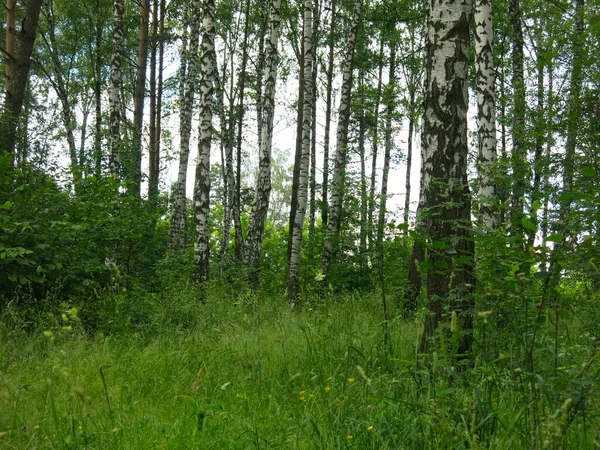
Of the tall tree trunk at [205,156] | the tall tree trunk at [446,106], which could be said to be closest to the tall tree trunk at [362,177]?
the tall tree trunk at [205,156]

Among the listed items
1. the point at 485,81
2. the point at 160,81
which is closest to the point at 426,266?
the point at 485,81

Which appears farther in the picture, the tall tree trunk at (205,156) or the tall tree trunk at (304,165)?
the tall tree trunk at (304,165)

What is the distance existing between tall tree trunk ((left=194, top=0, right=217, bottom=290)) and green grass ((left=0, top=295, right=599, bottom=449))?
3.70 m

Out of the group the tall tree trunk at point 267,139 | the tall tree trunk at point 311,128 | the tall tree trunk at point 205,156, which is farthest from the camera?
the tall tree trunk at point 311,128

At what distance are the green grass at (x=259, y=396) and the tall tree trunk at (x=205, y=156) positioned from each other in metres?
3.70

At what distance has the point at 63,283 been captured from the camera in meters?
7.27

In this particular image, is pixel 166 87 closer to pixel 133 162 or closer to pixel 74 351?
pixel 133 162

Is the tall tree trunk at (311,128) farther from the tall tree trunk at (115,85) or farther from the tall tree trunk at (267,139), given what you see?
the tall tree trunk at (115,85)

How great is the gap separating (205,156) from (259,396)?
7.34 meters

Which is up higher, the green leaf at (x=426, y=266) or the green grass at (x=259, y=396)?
the green leaf at (x=426, y=266)

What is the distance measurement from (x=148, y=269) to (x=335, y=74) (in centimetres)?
1773

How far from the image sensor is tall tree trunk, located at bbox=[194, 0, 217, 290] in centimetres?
1055

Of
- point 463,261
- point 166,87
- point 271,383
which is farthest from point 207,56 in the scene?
point 166,87

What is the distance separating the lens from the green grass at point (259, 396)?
9.18ft
